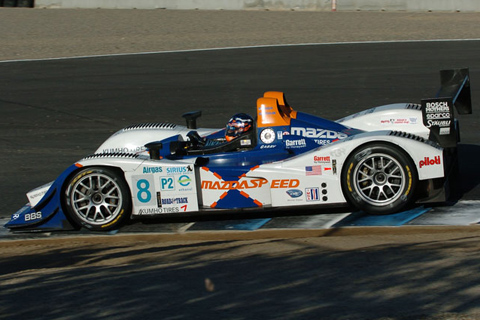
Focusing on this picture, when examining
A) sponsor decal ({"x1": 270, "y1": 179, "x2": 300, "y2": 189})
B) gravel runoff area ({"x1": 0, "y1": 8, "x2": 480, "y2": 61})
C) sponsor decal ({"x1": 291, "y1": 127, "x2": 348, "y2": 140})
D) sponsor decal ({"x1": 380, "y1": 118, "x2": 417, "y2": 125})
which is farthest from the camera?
gravel runoff area ({"x1": 0, "y1": 8, "x2": 480, "y2": 61})

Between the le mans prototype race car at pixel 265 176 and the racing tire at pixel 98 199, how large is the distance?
0.4 inches

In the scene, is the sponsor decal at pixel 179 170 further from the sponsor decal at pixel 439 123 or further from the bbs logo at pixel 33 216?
the sponsor decal at pixel 439 123

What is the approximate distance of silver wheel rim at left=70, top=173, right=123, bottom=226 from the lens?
27.5 ft

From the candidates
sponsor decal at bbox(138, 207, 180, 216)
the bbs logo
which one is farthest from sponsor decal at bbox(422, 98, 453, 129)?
the bbs logo

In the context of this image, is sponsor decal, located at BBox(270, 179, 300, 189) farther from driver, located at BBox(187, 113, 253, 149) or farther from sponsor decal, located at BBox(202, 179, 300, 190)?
driver, located at BBox(187, 113, 253, 149)

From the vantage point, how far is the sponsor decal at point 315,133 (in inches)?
348

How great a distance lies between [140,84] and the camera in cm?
1695

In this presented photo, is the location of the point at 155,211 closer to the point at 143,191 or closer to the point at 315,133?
the point at 143,191

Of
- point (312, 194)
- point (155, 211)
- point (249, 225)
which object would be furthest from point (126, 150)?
point (312, 194)

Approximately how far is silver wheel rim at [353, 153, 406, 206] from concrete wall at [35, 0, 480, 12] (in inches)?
802

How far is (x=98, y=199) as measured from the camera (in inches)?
332

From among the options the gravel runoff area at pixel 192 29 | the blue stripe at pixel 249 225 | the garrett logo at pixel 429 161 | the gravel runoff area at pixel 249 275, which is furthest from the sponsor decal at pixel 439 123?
the gravel runoff area at pixel 192 29

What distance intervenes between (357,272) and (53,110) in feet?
33.4

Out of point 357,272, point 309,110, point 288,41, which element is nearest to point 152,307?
point 357,272
